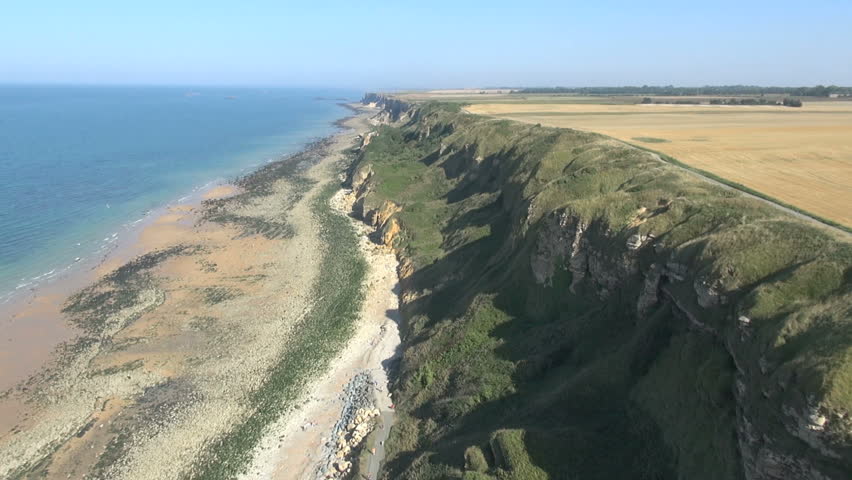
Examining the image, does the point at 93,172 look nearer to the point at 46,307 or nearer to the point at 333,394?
the point at 46,307

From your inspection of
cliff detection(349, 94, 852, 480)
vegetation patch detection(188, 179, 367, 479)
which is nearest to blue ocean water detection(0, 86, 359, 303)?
vegetation patch detection(188, 179, 367, 479)

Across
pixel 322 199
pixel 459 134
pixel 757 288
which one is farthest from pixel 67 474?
pixel 459 134

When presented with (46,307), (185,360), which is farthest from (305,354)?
(46,307)

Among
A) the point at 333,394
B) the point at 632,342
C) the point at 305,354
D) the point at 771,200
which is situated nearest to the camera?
the point at 632,342

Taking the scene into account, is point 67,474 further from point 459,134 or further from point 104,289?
point 459,134

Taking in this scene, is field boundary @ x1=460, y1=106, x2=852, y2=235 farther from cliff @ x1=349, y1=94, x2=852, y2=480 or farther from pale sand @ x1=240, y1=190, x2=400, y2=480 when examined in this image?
pale sand @ x1=240, y1=190, x2=400, y2=480
